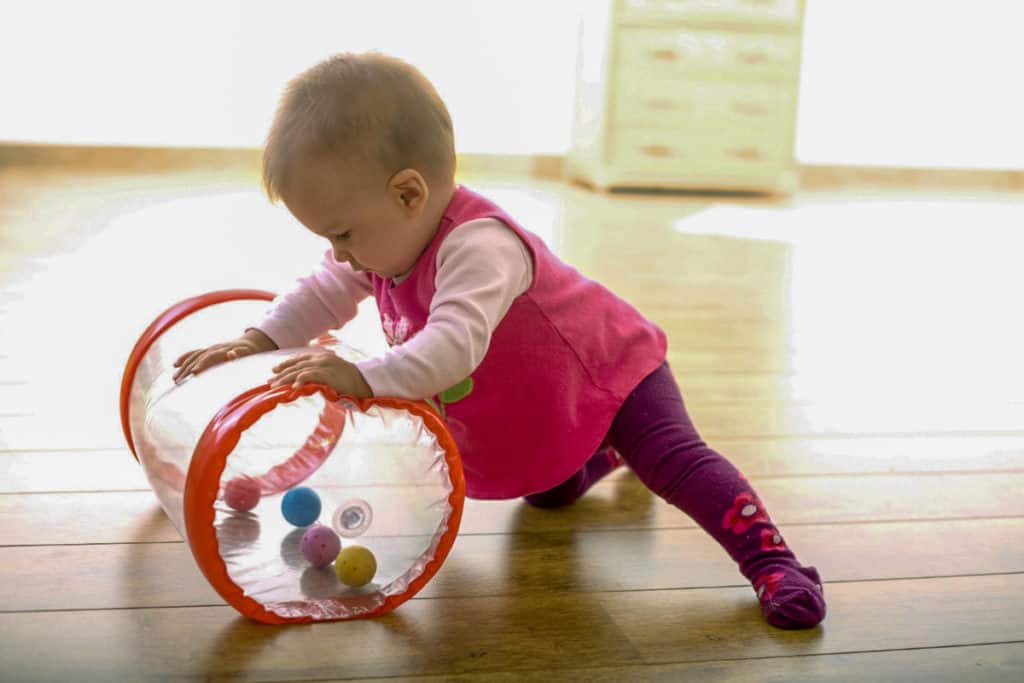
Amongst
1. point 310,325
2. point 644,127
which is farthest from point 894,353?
point 644,127

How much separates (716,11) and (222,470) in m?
2.92

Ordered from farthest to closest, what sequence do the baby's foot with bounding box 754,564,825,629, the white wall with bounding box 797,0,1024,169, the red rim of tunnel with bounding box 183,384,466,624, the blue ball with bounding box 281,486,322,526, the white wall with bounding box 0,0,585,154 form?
the white wall with bounding box 797,0,1024,169 < the white wall with bounding box 0,0,585,154 < the blue ball with bounding box 281,486,322,526 < the baby's foot with bounding box 754,564,825,629 < the red rim of tunnel with bounding box 183,384,466,624

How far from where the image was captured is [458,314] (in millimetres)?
887

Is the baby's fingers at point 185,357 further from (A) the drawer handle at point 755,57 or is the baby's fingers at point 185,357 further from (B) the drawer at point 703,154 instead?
(A) the drawer handle at point 755,57

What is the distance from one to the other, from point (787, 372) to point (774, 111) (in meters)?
2.06

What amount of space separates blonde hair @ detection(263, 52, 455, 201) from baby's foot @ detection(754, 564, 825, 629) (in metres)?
0.45

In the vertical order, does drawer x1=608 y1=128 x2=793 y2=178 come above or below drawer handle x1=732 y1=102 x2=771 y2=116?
below

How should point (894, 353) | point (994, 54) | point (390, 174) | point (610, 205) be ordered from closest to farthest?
point (390, 174), point (894, 353), point (610, 205), point (994, 54)

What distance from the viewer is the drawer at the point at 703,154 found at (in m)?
3.44

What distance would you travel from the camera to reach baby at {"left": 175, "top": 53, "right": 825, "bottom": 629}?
0.87m

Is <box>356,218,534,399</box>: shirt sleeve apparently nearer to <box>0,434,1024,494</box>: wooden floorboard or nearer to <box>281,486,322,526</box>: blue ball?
<box>281,486,322,526</box>: blue ball

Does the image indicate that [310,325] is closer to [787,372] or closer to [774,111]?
[787,372]

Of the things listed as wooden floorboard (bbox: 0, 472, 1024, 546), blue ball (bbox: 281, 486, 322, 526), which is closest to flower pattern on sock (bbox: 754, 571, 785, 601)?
wooden floorboard (bbox: 0, 472, 1024, 546)

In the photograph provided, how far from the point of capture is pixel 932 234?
2938mm
